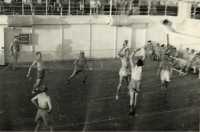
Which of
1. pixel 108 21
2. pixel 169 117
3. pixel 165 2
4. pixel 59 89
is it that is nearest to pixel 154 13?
pixel 165 2

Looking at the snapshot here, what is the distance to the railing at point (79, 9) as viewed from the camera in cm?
2525

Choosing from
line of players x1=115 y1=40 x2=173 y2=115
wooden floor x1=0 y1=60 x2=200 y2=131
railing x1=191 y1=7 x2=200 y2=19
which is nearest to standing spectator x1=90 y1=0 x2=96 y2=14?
wooden floor x1=0 y1=60 x2=200 y2=131

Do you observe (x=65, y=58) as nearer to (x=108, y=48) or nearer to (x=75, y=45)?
(x=75, y=45)

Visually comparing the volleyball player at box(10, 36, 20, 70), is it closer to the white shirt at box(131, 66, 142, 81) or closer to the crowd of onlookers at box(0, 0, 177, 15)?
the crowd of onlookers at box(0, 0, 177, 15)

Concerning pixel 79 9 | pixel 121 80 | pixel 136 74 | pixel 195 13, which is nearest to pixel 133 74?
pixel 136 74

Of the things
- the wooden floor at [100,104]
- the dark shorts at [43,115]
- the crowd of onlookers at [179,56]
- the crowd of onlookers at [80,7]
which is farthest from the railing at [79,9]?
the dark shorts at [43,115]

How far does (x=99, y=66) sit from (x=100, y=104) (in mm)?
7238

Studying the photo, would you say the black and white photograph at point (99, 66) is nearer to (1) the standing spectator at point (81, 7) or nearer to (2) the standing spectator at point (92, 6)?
(2) the standing spectator at point (92, 6)

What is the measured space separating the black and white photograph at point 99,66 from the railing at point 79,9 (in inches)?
2.2

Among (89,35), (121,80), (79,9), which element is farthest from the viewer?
(79,9)

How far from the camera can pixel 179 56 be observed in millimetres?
24344

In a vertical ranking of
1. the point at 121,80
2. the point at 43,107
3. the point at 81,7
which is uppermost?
the point at 81,7

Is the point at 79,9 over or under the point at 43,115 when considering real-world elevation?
over

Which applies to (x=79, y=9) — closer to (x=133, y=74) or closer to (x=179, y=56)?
(x=179, y=56)
